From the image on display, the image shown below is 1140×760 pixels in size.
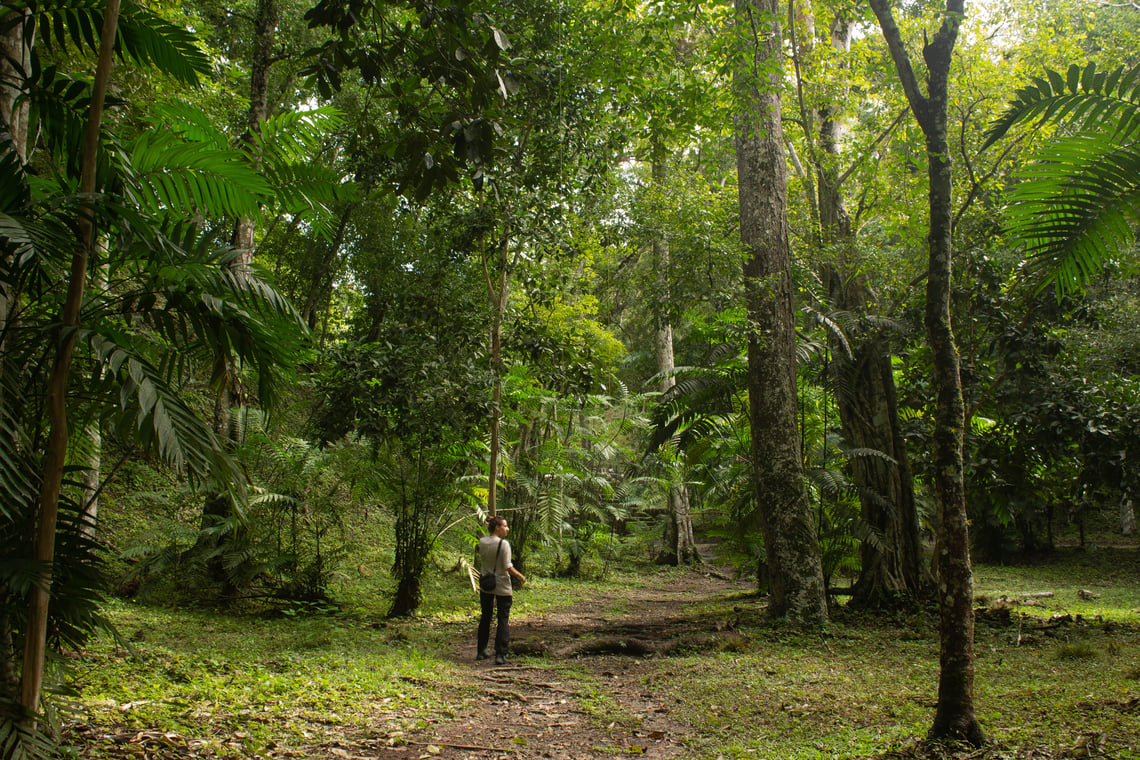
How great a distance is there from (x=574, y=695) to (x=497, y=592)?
166 cm

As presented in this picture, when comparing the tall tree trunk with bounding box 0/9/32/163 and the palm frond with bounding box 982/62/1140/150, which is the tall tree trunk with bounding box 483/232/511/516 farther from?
the palm frond with bounding box 982/62/1140/150

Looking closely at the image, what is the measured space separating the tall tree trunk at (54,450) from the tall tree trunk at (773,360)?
702 centimetres

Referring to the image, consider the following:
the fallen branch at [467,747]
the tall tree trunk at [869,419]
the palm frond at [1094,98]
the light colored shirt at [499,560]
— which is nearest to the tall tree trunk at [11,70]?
the fallen branch at [467,747]

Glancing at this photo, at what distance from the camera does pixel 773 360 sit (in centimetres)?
882

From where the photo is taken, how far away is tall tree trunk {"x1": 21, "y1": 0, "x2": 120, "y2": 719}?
2.29 m

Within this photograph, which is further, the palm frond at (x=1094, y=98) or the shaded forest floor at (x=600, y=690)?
the shaded forest floor at (x=600, y=690)

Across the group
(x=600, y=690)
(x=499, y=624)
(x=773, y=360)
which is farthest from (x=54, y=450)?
(x=773, y=360)

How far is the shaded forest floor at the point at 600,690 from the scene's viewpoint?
395cm

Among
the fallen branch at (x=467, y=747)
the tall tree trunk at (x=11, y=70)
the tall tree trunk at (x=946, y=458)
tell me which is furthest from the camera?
the fallen branch at (x=467, y=747)

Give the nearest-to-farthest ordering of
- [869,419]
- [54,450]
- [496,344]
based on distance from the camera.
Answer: [54,450] < [496,344] < [869,419]

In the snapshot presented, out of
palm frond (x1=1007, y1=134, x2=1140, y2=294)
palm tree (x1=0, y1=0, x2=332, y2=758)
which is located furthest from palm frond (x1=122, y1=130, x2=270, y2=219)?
palm frond (x1=1007, y1=134, x2=1140, y2=294)

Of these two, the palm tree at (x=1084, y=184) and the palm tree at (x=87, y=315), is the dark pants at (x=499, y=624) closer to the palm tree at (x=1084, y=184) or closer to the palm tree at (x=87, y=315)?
the palm tree at (x=87, y=315)

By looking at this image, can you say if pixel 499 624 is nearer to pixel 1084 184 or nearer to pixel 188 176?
pixel 188 176

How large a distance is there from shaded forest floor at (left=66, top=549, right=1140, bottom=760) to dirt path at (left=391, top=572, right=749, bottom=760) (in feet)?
0.07
